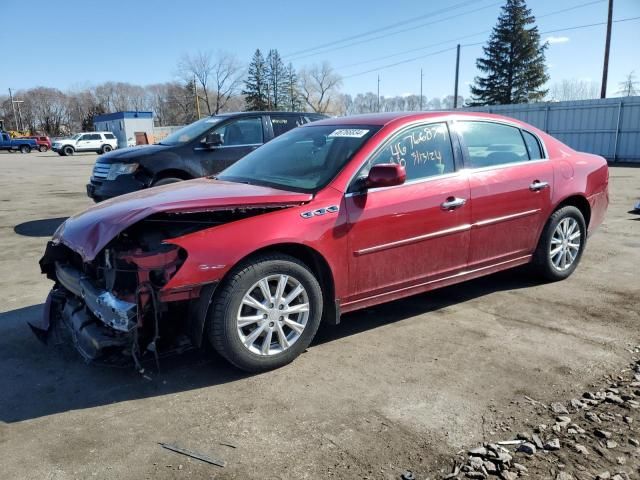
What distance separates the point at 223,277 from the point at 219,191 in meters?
0.81

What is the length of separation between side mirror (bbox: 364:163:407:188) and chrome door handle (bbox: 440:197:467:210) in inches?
22.9

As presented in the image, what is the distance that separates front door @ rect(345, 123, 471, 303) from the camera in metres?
3.72

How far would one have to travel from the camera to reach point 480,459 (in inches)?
96.8

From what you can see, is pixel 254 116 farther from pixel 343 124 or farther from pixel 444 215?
pixel 444 215

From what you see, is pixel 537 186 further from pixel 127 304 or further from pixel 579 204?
pixel 127 304

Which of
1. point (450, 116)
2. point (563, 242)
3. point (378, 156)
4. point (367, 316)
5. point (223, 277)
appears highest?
point (450, 116)

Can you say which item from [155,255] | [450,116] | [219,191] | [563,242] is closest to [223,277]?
[155,255]

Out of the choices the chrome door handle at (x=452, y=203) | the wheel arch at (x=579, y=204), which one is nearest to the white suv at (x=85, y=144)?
the wheel arch at (x=579, y=204)

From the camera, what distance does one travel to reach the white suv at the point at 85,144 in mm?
42469

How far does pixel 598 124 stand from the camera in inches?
904

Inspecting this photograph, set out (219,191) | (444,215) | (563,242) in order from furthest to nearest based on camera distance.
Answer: (563,242)
(444,215)
(219,191)

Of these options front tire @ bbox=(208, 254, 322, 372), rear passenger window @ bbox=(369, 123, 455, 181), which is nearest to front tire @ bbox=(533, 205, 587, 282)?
rear passenger window @ bbox=(369, 123, 455, 181)

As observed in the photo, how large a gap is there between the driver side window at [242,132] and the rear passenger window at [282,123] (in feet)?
0.80

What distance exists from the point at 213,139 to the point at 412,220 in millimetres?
4831
